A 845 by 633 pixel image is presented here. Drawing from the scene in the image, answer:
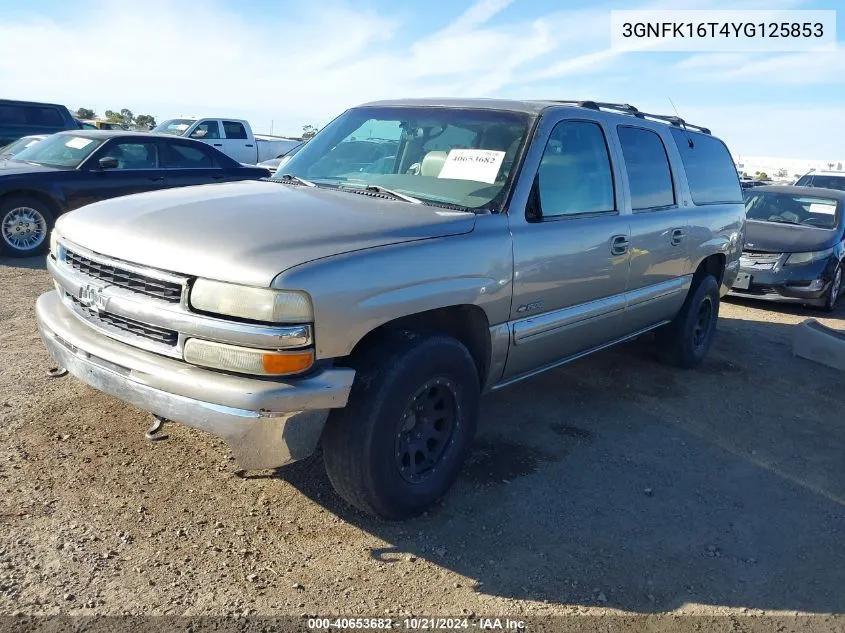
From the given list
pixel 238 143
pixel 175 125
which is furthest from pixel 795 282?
pixel 175 125

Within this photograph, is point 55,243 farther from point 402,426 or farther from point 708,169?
point 708,169

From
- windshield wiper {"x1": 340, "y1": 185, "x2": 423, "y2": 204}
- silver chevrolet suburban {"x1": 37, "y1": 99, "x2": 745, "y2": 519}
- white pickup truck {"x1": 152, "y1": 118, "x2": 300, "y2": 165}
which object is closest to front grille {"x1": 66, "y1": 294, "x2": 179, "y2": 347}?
silver chevrolet suburban {"x1": 37, "y1": 99, "x2": 745, "y2": 519}

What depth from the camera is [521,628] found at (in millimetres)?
2521

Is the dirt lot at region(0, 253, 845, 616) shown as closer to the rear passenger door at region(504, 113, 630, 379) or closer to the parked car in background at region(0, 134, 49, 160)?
the rear passenger door at region(504, 113, 630, 379)

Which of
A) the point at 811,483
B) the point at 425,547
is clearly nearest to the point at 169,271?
the point at 425,547

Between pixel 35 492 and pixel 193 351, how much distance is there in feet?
3.88

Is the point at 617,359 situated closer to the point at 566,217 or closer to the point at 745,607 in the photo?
the point at 566,217

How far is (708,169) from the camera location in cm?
565

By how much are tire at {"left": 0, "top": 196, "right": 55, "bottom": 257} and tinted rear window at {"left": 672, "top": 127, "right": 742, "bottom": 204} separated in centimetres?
692

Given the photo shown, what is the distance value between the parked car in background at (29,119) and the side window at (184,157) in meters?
4.98

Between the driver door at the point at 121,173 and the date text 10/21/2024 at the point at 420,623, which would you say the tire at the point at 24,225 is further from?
the date text 10/21/2024 at the point at 420,623

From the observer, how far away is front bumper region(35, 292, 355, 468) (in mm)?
2506

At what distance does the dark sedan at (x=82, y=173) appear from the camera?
8.00 metres

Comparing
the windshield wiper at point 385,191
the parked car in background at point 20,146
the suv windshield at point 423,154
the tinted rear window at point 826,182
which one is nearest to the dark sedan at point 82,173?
the parked car in background at point 20,146
